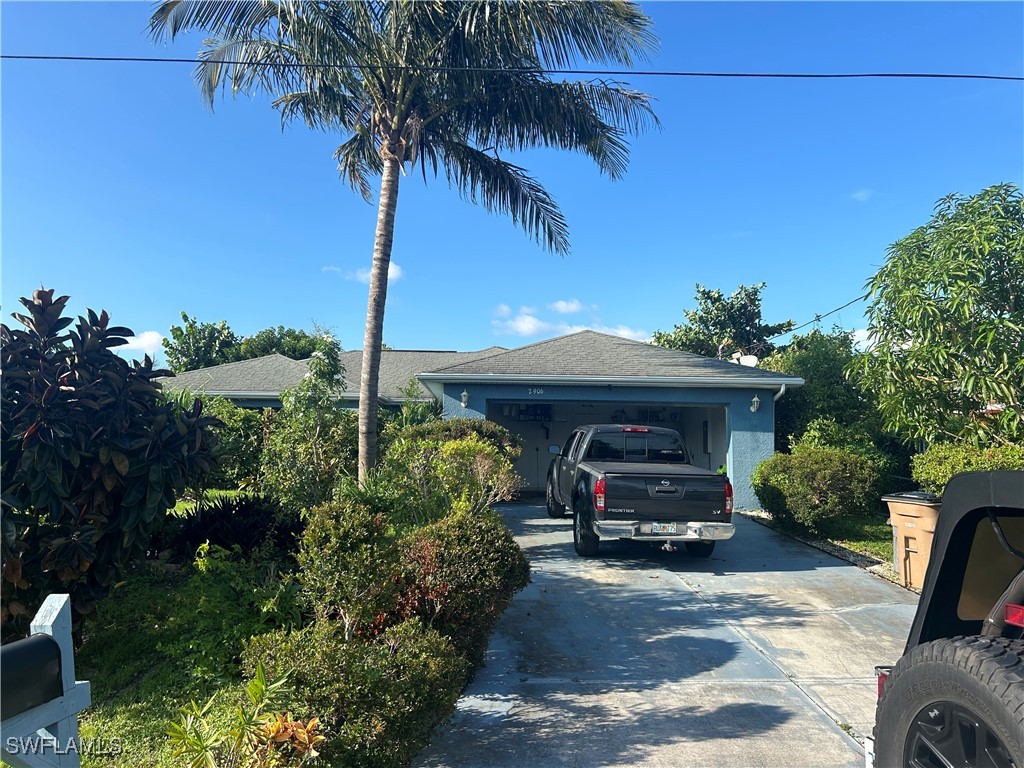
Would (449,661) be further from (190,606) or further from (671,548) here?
(671,548)

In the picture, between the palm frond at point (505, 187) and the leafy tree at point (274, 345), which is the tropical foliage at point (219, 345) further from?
the palm frond at point (505, 187)

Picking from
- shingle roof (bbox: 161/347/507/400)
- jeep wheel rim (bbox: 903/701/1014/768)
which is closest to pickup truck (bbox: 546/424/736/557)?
jeep wheel rim (bbox: 903/701/1014/768)

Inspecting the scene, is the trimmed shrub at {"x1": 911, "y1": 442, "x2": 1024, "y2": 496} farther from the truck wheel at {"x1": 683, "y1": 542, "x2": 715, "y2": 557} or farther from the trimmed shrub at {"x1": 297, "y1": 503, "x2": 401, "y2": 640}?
the trimmed shrub at {"x1": 297, "y1": 503, "x2": 401, "y2": 640}

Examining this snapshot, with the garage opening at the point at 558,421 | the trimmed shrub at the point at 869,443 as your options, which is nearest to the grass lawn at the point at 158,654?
the trimmed shrub at the point at 869,443

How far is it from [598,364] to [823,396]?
5401 mm

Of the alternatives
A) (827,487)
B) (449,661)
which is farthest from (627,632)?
(827,487)

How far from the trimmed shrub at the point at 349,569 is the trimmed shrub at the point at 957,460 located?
719cm

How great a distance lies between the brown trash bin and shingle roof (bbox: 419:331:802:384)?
6997 mm

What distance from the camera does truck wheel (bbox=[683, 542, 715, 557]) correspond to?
30.1ft

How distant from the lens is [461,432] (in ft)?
42.9

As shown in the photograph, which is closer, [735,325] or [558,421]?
[558,421]

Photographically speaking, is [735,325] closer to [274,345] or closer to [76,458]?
[274,345]

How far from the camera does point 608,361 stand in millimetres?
15930

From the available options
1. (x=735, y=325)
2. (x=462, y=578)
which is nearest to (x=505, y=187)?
(x=462, y=578)
